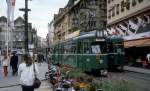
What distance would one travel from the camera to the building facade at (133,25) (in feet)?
165

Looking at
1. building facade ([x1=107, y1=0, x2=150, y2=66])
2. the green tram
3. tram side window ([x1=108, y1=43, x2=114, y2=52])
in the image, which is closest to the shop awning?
building facade ([x1=107, y1=0, x2=150, y2=66])

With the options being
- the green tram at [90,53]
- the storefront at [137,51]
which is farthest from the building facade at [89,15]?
the green tram at [90,53]

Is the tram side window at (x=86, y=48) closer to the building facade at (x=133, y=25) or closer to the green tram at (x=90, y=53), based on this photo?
the green tram at (x=90, y=53)

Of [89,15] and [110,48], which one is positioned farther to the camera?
[89,15]

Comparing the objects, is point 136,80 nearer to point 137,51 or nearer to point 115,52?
point 115,52

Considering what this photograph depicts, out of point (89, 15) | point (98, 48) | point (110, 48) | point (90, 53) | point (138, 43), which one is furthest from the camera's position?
point (89, 15)

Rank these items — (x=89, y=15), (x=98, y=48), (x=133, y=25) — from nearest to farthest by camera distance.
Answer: (x=98, y=48) < (x=133, y=25) < (x=89, y=15)

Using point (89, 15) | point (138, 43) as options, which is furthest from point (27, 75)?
point (89, 15)

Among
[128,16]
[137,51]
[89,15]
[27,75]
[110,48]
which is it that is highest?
[89,15]

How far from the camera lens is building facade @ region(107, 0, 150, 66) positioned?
165 feet

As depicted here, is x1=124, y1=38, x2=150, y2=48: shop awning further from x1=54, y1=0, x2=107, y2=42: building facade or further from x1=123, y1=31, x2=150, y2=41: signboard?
x1=54, y1=0, x2=107, y2=42: building facade

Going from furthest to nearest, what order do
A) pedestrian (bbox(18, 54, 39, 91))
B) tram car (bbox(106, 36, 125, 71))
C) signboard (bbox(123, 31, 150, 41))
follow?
signboard (bbox(123, 31, 150, 41)) < tram car (bbox(106, 36, 125, 71)) < pedestrian (bbox(18, 54, 39, 91))

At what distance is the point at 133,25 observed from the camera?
5538cm

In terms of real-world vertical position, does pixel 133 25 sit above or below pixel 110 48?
above
